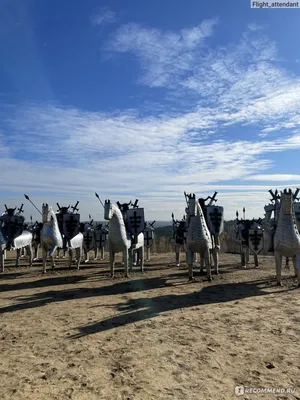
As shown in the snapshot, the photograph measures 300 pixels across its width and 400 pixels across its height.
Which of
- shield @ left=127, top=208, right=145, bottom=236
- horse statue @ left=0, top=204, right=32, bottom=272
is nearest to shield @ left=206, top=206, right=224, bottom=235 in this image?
shield @ left=127, top=208, right=145, bottom=236

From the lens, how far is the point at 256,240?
50.0ft

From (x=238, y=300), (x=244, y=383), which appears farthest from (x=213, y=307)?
(x=244, y=383)

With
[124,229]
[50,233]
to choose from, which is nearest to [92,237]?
[50,233]

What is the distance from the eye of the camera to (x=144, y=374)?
4867mm

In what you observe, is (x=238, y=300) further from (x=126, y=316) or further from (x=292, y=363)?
(x=292, y=363)

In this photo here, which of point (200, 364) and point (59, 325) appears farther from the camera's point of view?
point (59, 325)

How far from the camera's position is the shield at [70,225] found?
15.7 m

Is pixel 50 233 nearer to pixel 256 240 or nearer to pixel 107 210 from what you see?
pixel 107 210

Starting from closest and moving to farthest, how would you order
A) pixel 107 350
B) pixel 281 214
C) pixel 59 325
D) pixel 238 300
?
pixel 107 350, pixel 59 325, pixel 238 300, pixel 281 214

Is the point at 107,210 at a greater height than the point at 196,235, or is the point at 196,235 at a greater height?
the point at 107,210

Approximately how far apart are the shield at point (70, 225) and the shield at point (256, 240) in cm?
773

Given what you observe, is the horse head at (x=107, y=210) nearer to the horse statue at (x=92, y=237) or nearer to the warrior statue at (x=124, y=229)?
the warrior statue at (x=124, y=229)

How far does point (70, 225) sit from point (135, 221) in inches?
131

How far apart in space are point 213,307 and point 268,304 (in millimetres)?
1435
